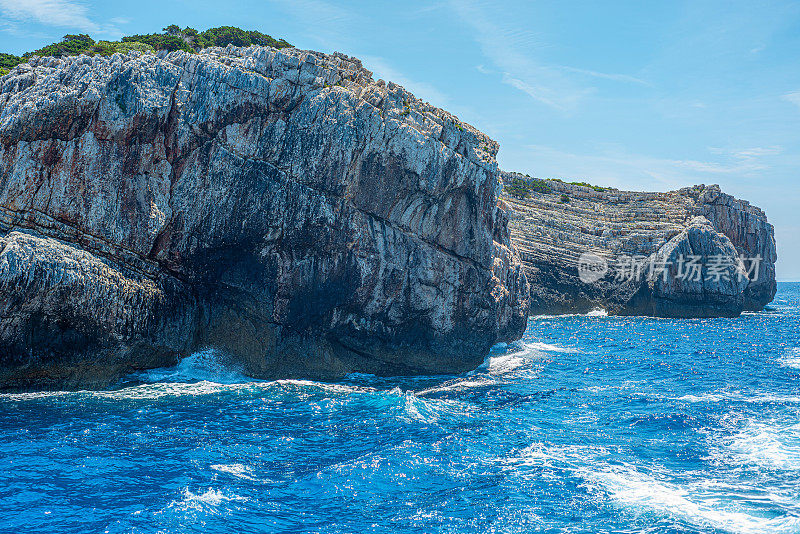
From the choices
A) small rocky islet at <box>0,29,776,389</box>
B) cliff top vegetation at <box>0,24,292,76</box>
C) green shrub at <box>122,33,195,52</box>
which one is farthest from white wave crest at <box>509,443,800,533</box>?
green shrub at <box>122,33,195,52</box>

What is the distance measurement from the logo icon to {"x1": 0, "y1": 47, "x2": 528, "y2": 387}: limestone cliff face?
48146mm

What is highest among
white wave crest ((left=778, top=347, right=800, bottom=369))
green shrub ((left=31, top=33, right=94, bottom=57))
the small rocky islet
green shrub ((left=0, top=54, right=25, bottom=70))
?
green shrub ((left=31, top=33, right=94, bottom=57))

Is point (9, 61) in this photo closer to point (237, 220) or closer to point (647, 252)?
point (237, 220)

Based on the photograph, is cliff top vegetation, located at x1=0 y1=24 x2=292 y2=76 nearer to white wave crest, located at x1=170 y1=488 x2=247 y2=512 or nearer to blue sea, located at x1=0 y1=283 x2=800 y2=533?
blue sea, located at x1=0 y1=283 x2=800 y2=533

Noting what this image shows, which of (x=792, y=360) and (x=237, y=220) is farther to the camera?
(x=792, y=360)

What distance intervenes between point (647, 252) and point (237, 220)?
66.3 metres

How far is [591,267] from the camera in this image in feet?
263

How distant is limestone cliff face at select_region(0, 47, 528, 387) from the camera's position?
27.8 m

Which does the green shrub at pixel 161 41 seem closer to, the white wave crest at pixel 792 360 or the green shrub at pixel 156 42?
the green shrub at pixel 156 42

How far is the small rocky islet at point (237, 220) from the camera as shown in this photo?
27.9 meters

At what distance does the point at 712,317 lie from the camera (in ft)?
264

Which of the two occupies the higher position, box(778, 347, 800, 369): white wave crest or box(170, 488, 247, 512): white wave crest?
box(778, 347, 800, 369): white wave crest

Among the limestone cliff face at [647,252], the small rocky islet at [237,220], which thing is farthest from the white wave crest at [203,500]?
the limestone cliff face at [647,252]

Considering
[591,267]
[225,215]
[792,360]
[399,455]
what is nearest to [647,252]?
[591,267]
